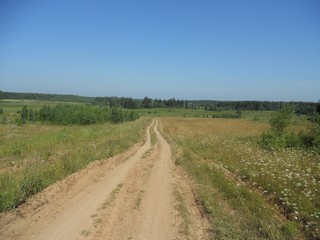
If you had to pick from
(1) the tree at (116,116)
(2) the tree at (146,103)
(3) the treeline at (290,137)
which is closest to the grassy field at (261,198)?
(3) the treeline at (290,137)

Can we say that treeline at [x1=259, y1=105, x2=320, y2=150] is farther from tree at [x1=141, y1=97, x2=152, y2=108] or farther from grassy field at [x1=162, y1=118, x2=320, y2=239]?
tree at [x1=141, y1=97, x2=152, y2=108]

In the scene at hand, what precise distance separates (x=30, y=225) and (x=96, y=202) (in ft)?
7.52

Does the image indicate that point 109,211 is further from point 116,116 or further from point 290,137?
point 116,116

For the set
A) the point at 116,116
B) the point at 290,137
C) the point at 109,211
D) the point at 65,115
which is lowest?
the point at 116,116

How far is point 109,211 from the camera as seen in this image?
8.82 m

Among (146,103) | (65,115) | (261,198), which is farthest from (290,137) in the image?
(146,103)

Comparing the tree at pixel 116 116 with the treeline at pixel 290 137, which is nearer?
the treeline at pixel 290 137

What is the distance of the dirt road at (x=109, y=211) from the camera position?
733 cm

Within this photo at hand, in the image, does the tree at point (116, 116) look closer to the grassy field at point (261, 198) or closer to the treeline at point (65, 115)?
the treeline at point (65, 115)

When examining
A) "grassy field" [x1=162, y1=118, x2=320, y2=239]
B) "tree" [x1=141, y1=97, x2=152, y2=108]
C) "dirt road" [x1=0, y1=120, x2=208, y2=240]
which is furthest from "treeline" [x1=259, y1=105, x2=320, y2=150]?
"tree" [x1=141, y1=97, x2=152, y2=108]

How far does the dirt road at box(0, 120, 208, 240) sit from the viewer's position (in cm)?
733

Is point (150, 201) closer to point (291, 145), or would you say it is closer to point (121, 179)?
point (121, 179)

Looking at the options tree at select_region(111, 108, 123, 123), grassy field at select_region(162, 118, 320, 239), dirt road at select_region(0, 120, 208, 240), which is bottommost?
tree at select_region(111, 108, 123, 123)

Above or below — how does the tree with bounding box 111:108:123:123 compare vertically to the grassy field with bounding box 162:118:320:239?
below
